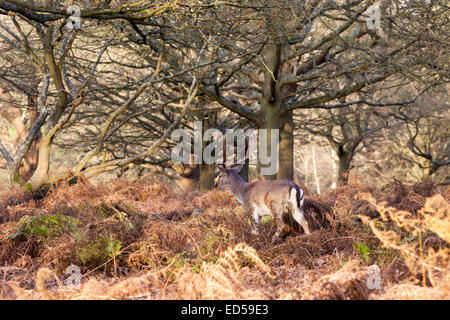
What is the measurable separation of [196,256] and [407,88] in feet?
63.4

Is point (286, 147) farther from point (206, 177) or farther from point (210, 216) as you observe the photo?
point (210, 216)

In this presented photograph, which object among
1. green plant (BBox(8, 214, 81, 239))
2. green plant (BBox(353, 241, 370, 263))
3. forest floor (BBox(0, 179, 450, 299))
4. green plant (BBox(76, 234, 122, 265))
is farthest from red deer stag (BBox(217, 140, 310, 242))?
green plant (BBox(8, 214, 81, 239))

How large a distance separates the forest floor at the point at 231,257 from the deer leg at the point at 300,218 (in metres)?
0.20

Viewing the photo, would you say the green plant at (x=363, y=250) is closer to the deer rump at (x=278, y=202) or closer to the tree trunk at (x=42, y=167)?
the deer rump at (x=278, y=202)

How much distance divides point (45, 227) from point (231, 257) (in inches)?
121

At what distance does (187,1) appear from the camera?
25.8ft

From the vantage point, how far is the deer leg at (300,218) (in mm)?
6855

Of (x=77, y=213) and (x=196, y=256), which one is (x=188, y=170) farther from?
(x=196, y=256)

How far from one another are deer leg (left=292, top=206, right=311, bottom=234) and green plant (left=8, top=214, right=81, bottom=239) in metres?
3.22

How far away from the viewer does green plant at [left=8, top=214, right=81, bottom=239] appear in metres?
6.03

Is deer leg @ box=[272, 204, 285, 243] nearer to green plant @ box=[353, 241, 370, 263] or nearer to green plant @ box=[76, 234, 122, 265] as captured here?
green plant @ box=[353, 241, 370, 263]

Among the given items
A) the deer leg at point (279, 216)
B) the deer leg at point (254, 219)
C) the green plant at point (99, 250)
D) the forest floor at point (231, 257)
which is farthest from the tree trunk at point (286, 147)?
the green plant at point (99, 250)

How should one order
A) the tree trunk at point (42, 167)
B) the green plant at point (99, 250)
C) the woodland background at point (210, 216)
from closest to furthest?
the woodland background at point (210, 216) < the green plant at point (99, 250) < the tree trunk at point (42, 167)

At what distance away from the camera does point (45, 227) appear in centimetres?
612
